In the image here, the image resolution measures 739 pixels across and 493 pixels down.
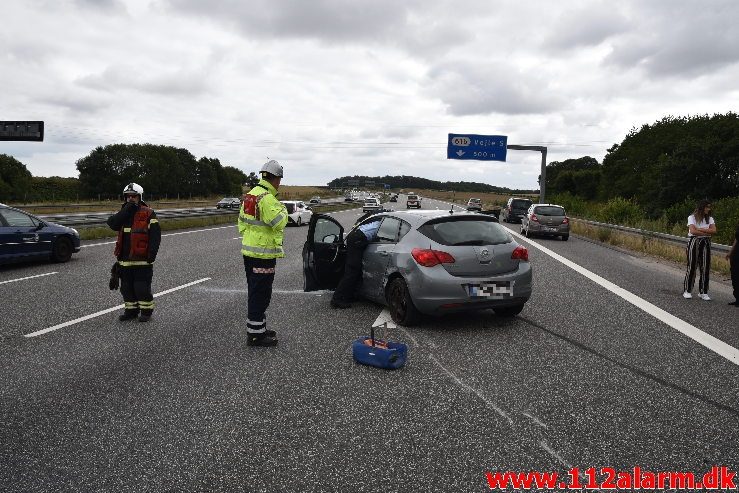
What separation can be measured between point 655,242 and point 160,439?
17580 mm

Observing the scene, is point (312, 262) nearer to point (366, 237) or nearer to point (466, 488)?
point (366, 237)

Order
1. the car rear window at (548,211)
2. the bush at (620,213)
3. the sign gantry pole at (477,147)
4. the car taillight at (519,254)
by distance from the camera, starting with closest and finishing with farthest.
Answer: the car taillight at (519,254) → the car rear window at (548,211) → the bush at (620,213) → the sign gantry pole at (477,147)

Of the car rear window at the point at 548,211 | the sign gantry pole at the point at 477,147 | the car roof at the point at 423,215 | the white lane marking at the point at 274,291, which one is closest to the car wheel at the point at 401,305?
the car roof at the point at 423,215

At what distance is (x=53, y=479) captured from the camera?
3.03 meters

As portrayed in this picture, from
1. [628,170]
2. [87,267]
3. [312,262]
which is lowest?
[87,267]

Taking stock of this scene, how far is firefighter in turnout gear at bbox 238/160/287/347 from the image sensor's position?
579 cm

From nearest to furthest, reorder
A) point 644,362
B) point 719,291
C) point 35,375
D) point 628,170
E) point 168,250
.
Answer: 1. point 35,375
2. point 644,362
3. point 719,291
4. point 168,250
5. point 628,170

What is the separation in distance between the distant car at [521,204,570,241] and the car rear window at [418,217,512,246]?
620 inches

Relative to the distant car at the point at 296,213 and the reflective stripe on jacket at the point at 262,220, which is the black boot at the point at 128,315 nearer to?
the reflective stripe on jacket at the point at 262,220

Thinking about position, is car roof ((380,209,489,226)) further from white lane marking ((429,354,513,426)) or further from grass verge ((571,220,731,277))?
grass verge ((571,220,731,277))

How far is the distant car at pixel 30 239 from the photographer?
445 inches

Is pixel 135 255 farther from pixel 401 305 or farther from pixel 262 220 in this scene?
pixel 401 305

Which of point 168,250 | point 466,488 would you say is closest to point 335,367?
point 466,488

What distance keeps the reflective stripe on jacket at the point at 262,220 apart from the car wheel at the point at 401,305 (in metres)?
1.63
